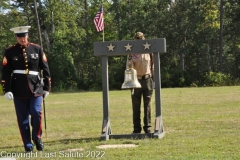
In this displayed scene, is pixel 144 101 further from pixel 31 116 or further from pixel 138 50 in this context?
pixel 31 116

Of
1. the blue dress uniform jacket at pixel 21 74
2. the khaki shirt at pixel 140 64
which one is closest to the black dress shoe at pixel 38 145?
the blue dress uniform jacket at pixel 21 74

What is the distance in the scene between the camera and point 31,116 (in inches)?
309

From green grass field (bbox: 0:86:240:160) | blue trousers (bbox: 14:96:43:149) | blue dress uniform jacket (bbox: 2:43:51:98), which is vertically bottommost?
green grass field (bbox: 0:86:240:160)

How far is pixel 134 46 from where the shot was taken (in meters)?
9.02

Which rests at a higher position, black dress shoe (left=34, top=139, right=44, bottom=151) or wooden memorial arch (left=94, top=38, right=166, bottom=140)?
wooden memorial arch (left=94, top=38, right=166, bottom=140)

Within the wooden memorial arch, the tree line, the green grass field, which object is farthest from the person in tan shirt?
the tree line

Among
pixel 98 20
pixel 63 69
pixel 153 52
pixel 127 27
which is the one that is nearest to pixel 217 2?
pixel 127 27

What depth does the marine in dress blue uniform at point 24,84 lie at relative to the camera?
25.5ft

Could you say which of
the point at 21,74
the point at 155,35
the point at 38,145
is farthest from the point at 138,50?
the point at 155,35

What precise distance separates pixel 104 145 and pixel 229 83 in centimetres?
3454

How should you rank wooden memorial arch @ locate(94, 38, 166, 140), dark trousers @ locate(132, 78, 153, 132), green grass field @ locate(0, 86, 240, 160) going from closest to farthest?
green grass field @ locate(0, 86, 240, 160)
wooden memorial arch @ locate(94, 38, 166, 140)
dark trousers @ locate(132, 78, 153, 132)

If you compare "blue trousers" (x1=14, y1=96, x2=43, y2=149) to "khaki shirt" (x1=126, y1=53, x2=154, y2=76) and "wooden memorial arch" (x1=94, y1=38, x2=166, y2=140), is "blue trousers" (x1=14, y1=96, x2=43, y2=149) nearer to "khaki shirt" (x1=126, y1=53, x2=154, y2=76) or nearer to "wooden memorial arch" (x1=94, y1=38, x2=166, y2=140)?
"wooden memorial arch" (x1=94, y1=38, x2=166, y2=140)

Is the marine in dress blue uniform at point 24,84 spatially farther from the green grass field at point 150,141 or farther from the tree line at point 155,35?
the tree line at point 155,35

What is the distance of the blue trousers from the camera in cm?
777
